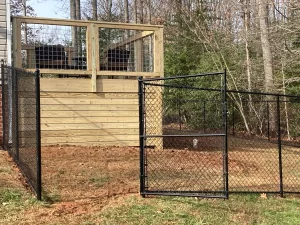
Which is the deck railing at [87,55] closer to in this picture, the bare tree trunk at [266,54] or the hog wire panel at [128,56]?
the hog wire panel at [128,56]

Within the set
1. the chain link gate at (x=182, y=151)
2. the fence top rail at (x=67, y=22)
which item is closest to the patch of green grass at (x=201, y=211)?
the chain link gate at (x=182, y=151)

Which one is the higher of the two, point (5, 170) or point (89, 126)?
point (89, 126)

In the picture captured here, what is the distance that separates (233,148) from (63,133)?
15.7 ft

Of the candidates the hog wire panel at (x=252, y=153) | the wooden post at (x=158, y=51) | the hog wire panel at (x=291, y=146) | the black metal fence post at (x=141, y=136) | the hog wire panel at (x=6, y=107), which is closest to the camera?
the black metal fence post at (x=141, y=136)

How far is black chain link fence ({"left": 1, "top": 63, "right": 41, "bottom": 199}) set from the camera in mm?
5074

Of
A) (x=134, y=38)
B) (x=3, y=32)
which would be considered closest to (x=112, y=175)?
(x=3, y=32)

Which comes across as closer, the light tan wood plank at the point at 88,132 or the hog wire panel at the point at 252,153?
the hog wire panel at the point at 252,153

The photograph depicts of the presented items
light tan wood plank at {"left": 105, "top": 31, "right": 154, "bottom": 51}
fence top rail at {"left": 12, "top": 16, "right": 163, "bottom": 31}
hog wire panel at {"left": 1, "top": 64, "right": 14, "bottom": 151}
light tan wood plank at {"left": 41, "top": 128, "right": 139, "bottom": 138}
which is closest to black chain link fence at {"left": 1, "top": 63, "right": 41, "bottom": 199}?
hog wire panel at {"left": 1, "top": 64, "right": 14, "bottom": 151}

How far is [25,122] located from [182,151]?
416cm

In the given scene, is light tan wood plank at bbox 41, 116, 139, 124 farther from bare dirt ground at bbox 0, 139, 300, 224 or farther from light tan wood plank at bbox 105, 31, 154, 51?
light tan wood plank at bbox 105, 31, 154, 51

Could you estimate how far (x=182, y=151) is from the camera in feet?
31.6

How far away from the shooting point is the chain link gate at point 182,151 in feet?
17.7

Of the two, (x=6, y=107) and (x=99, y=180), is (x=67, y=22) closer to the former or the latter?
(x=6, y=107)

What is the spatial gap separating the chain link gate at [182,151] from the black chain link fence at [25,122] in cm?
135
